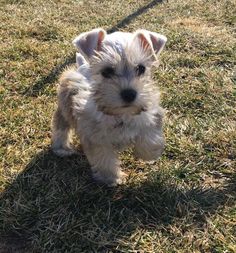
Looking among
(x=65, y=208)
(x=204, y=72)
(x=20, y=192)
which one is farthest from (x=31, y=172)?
(x=204, y=72)

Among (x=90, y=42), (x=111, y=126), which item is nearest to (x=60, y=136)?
(x=111, y=126)

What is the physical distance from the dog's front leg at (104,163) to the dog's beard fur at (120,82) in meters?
0.40

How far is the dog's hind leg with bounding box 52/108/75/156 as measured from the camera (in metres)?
4.55

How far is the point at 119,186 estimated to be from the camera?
417 cm

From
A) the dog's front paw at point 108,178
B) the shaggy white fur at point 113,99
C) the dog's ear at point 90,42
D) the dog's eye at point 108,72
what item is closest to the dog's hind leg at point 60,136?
the shaggy white fur at point 113,99

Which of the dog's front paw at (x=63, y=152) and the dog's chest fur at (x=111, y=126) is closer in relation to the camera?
the dog's chest fur at (x=111, y=126)

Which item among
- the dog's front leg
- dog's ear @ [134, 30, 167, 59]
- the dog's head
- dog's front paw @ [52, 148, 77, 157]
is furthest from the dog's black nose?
dog's front paw @ [52, 148, 77, 157]

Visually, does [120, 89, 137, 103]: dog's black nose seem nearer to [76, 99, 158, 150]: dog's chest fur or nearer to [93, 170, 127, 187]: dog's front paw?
[76, 99, 158, 150]: dog's chest fur

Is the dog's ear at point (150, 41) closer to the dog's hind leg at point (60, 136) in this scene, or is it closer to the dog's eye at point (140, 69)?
the dog's eye at point (140, 69)

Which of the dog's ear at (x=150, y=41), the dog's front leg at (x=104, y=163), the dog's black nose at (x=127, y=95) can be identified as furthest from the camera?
the dog's front leg at (x=104, y=163)

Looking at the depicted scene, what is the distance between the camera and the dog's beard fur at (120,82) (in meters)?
3.56

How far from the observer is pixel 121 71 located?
11.9 feet

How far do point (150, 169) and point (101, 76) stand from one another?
1111 mm

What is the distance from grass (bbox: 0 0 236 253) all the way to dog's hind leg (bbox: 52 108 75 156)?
0.27 ft
